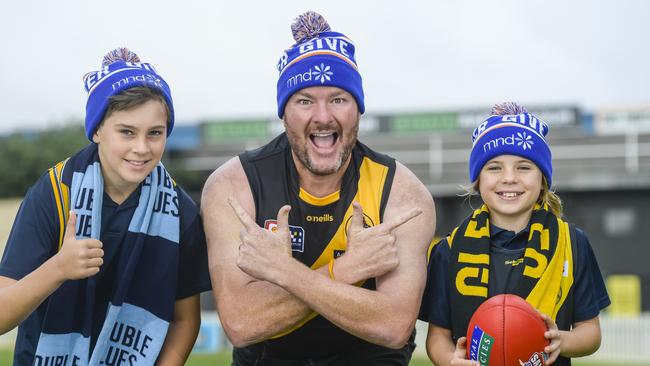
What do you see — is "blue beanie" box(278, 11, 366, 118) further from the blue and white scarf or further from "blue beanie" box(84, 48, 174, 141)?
the blue and white scarf

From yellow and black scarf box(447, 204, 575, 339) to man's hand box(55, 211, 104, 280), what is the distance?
193 cm

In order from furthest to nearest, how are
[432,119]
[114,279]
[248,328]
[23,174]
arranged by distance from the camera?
[23,174] → [432,119] → [114,279] → [248,328]

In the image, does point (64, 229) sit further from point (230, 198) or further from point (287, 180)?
point (287, 180)

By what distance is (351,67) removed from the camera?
525 centimetres

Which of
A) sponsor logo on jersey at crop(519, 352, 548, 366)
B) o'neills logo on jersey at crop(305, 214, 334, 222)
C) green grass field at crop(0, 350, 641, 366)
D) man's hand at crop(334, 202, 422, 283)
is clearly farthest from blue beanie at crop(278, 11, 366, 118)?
green grass field at crop(0, 350, 641, 366)

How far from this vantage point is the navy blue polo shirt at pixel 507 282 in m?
5.12

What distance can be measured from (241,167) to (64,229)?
1035mm

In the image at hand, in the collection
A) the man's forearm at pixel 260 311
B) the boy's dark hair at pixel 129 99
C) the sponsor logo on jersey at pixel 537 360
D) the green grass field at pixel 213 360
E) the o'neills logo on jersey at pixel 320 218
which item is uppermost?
the boy's dark hair at pixel 129 99

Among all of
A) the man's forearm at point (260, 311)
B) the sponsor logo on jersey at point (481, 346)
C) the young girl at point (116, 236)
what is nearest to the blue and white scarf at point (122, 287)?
the young girl at point (116, 236)

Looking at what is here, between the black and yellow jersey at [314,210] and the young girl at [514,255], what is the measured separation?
471 millimetres

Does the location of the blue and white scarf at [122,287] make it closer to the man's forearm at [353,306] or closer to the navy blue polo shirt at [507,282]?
the man's forearm at [353,306]

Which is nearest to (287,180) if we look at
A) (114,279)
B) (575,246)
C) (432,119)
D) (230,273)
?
(230,273)

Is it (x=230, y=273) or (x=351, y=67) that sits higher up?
(x=351, y=67)

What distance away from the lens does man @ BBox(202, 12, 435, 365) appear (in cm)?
480
